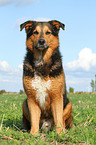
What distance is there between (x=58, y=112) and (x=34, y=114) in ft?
2.08

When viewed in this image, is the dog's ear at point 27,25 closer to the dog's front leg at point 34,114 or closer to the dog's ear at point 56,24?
the dog's ear at point 56,24

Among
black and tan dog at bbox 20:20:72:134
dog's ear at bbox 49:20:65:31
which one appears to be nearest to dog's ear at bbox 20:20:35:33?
black and tan dog at bbox 20:20:72:134

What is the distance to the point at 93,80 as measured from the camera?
179 ft

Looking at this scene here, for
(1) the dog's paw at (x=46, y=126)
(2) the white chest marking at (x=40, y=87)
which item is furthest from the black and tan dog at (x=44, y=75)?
(1) the dog's paw at (x=46, y=126)

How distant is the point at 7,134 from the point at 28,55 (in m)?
2.12

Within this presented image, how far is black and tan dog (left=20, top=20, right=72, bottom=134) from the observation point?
5.54 m

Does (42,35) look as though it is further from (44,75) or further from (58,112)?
(58,112)

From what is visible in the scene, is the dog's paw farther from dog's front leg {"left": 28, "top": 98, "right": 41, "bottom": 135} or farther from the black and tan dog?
dog's front leg {"left": 28, "top": 98, "right": 41, "bottom": 135}

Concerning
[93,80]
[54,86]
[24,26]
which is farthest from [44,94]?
[93,80]

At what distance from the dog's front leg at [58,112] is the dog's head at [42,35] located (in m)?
1.31

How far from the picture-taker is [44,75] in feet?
18.4

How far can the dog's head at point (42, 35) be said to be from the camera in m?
5.44

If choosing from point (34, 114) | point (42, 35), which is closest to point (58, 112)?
point (34, 114)

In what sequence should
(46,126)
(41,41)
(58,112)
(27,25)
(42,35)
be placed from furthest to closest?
(46,126) → (27,25) → (58,112) → (42,35) → (41,41)
